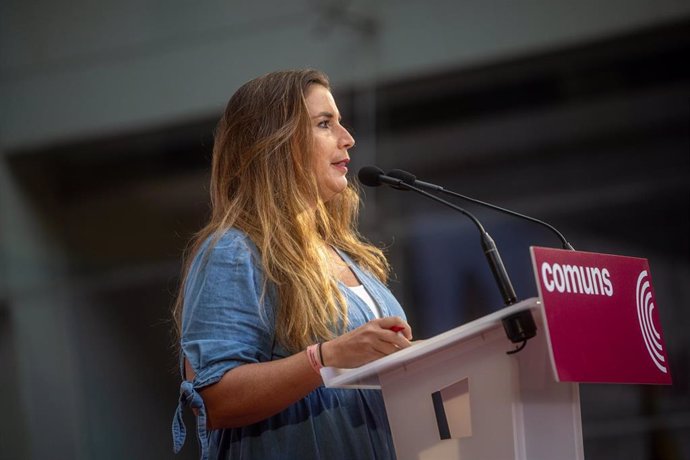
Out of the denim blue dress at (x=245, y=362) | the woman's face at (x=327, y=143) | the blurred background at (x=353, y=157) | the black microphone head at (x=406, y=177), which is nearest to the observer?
the denim blue dress at (x=245, y=362)

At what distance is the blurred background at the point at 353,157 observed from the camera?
444 cm

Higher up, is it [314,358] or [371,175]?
[371,175]

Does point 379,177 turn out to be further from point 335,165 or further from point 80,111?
point 80,111

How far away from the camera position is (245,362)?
182cm

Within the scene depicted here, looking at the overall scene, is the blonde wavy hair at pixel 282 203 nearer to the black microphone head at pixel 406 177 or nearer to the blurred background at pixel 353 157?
the black microphone head at pixel 406 177

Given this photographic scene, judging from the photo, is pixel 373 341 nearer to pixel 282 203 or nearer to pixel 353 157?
pixel 282 203

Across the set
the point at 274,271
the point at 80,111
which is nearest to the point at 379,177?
the point at 274,271

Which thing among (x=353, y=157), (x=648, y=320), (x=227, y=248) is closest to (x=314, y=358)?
(x=227, y=248)

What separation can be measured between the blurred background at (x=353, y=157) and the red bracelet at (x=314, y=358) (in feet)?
9.06

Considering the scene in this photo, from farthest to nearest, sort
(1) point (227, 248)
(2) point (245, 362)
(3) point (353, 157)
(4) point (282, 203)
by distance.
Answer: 1. (3) point (353, 157)
2. (4) point (282, 203)
3. (1) point (227, 248)
4. (2) point (245, 362)

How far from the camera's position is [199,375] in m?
1.80

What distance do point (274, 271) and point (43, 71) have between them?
13.2ft

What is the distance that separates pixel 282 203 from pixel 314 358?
0.45 meters

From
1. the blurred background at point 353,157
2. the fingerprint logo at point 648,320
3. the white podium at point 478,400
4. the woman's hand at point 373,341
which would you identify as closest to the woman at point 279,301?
the woman's hand at point 373,341
